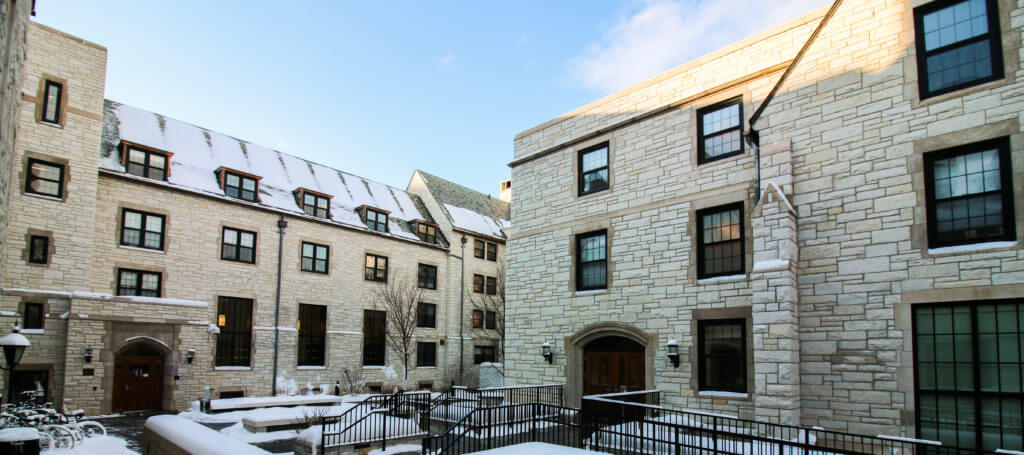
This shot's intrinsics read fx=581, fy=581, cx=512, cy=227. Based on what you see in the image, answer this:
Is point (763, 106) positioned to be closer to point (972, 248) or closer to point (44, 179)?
point (972, 248)

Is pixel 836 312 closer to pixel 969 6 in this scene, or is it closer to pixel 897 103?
pixel 897 103

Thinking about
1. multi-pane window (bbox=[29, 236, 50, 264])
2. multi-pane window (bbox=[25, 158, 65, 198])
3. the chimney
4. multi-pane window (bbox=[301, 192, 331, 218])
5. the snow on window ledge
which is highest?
the chimney

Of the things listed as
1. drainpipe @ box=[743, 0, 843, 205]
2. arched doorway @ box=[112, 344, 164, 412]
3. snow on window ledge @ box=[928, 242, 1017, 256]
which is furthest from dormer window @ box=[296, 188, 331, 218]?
snow on window ledge @ box=[928, 242, 1017, 256]

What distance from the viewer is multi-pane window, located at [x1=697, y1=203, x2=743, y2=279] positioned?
12.7 metres

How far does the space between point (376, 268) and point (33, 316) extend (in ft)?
44.9

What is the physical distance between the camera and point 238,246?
944 inches

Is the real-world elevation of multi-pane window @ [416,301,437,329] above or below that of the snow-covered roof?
below

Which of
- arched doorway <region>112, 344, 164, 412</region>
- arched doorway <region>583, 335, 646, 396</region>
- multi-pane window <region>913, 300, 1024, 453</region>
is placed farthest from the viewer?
arched doorway <region>112, 344, 164, 412</region>

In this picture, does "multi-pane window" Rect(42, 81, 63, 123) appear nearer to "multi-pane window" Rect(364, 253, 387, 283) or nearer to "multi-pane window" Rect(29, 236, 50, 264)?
"multi-pane window" Rect(29, 236, 50, 264)

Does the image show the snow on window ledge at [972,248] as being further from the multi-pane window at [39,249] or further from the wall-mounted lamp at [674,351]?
the multi-pane window at [39,249]

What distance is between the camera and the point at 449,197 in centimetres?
3572

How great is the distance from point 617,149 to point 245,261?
16662mm

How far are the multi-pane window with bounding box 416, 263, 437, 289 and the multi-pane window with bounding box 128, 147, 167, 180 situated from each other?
42.9 feet

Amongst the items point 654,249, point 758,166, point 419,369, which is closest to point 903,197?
point 758,166
